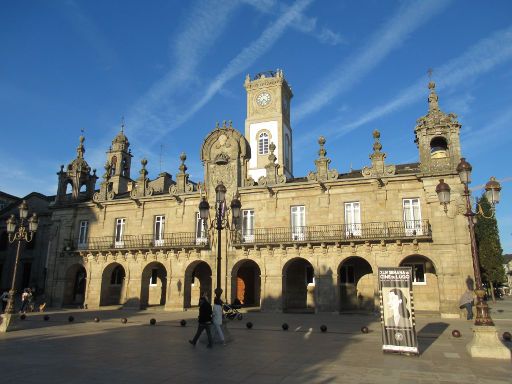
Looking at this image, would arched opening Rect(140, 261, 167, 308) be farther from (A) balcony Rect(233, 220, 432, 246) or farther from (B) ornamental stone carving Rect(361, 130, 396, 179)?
(B) ornamental stone carving Rect(361, 130, 396, 179)

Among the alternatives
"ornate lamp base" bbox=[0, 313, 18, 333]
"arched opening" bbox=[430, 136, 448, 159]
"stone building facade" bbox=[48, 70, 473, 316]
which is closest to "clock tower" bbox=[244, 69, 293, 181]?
"stone building facade" bbox=[48, 70, 473, 316]

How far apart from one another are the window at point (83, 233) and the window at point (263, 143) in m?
20.9

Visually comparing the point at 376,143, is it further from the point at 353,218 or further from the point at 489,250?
the point at 489,250

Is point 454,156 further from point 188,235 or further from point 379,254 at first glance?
point 188,235

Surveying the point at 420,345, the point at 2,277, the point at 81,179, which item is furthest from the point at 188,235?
the point at 2,277

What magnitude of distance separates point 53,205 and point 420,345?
31.4 metres

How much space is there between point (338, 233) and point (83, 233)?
21.1m

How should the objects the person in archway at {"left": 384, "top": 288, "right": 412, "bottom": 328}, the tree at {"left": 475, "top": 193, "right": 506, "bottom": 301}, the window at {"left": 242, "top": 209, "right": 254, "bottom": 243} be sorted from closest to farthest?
1. the person in archway at {"left": 384, "top": 288, "right": 412, "bottom": 328}
2. the window at {"left": 242, "top": 209, "right": 254, "bottom": 243}
3. the tree at {"left": 475, "top": 193, "right": 506, "bottom": 301}

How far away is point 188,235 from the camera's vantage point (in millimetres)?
28750

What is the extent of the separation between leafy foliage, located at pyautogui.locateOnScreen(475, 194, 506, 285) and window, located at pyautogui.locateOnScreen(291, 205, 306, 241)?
893 inches

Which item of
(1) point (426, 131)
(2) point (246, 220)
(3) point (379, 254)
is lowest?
(3) point (379, 254)

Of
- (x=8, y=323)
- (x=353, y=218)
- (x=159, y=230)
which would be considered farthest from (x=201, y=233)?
(x=8, y=323)

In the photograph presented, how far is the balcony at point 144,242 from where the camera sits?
2802 cm

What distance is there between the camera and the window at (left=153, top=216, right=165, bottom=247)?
2975 cm
